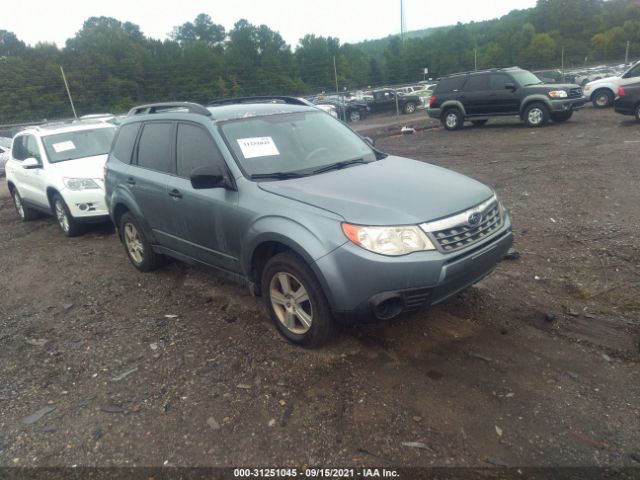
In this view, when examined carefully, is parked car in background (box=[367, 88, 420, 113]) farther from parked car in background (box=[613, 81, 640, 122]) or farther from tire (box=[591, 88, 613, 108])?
parked car in background (box=[613, 81, 640, 122])

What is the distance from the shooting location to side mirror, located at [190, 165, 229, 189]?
12.5 ft

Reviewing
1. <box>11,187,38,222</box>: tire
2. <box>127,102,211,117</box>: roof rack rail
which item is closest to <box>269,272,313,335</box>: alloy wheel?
<box>127,102,211,117</box>: roof rack rail

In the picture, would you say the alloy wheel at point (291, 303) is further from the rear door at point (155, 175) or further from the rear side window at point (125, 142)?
the rear side window at point (125, 142)

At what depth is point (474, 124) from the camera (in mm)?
17609

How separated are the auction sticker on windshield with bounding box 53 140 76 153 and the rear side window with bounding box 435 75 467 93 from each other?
12.7 meters

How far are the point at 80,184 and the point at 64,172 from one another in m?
0.39

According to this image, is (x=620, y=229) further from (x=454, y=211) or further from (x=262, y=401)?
(x=262, y=401)

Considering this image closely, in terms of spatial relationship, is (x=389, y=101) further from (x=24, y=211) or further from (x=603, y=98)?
(x=24, y=211)

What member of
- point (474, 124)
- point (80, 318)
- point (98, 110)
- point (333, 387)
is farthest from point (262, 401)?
point (98, 110)

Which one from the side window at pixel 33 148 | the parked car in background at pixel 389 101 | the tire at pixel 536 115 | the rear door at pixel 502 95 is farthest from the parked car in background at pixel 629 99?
the parked car in background at pixel 389 101

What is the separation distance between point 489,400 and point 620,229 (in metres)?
3.71

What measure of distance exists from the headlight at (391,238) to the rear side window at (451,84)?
48.4 feet

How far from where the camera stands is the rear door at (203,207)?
403 centimetres

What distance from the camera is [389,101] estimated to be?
2794cm
